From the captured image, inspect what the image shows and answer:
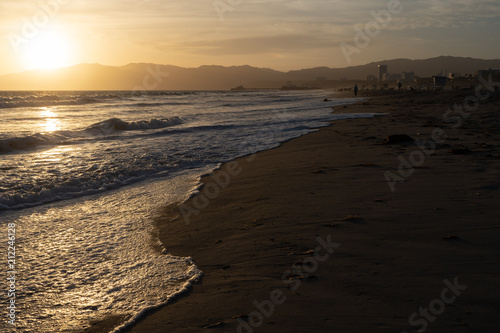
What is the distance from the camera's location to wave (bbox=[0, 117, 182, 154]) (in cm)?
1315

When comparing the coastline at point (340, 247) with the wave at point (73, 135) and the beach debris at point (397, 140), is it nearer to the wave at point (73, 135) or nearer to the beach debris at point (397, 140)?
the beach debris at point (397, 140)

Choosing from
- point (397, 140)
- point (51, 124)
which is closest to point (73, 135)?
point (51, 124)

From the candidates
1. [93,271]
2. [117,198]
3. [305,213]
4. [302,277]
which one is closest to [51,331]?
[93,271]

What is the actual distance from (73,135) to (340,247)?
14.6 meters

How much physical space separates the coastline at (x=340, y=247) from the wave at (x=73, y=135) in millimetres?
8529

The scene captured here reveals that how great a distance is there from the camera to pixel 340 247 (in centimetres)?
429

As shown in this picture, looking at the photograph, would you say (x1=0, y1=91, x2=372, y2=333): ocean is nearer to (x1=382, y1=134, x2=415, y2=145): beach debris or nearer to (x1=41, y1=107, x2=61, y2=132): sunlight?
(x1=382, y1=134, x2=415, y2=145): beach debris

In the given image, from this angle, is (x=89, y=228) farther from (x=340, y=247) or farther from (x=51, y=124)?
(x=51, y=124)

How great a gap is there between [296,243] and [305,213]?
3.32 ft

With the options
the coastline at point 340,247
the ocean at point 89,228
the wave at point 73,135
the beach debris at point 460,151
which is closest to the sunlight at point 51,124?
the wave at point 73,135

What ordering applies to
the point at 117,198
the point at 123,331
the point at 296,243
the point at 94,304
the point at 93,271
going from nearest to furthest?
the point at 123,331 < the point at 94,304 < the point at 93,271 < the point at 296,243 < the point at 117,198

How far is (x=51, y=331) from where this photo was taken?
3109mm

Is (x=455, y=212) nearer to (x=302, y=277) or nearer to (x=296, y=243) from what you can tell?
(x=296, y=243)

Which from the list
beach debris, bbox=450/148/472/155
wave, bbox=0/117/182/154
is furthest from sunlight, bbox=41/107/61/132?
beach debris, bbox=450/148/472/155
